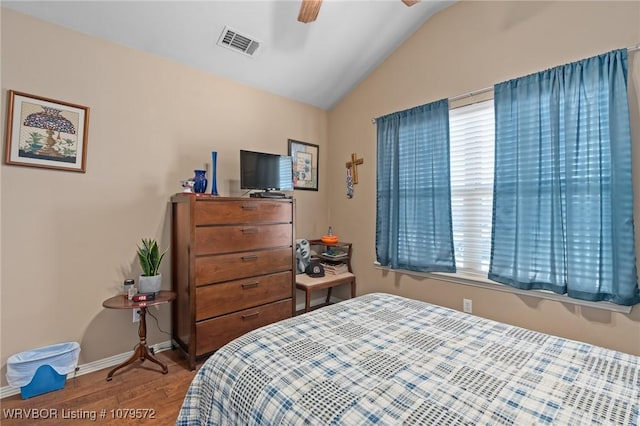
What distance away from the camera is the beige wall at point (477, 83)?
1.86 meters

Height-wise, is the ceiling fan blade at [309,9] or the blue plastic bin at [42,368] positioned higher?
the ceiling fan blade at [309,9]

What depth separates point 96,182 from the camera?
85.4 inches

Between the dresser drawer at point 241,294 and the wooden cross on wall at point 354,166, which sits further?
the wooden cross on wall at point 354,166

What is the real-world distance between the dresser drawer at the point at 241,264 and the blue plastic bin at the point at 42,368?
0.92m

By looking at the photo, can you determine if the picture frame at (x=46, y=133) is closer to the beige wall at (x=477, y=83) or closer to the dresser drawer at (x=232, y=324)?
the dresser drawer at (x=232, y=324)

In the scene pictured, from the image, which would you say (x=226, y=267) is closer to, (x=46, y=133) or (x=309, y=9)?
(x=46, y=133)

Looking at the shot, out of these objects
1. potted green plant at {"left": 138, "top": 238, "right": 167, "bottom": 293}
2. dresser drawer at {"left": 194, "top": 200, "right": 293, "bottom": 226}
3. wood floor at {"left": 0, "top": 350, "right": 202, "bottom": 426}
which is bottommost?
wood floor at {"left": 0, "top": 350, "right": 202, "bottom": 426}

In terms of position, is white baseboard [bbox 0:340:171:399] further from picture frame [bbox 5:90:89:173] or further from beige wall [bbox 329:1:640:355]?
beige wall [bbox 329:1:640:355]

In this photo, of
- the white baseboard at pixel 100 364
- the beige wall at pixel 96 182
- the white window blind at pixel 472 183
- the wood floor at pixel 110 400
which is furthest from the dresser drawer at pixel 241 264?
the white window blind at pixel 472 183

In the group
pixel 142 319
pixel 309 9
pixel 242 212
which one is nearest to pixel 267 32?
pixel 309 9

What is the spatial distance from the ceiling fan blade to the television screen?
1132 mm

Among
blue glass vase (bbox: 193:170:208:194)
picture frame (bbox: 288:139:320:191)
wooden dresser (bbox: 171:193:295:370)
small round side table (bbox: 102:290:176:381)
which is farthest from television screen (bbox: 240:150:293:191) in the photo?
small round side table (bbox: 102:290:176:381)

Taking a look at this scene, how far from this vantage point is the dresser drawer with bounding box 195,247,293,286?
7.25ft

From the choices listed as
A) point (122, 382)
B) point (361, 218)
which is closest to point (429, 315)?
point (361, 218)
